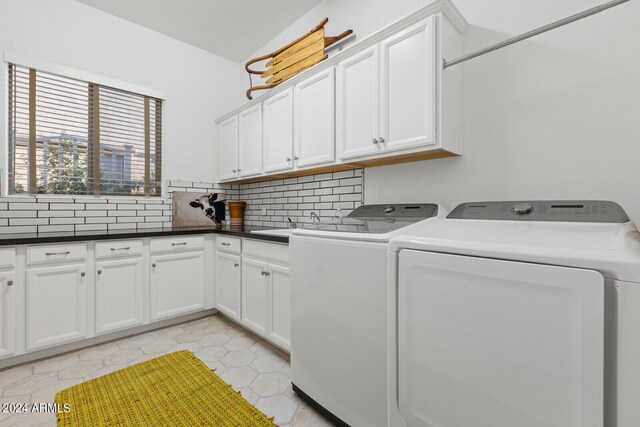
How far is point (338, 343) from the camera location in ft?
4.57

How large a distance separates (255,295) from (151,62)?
2619 millimetres

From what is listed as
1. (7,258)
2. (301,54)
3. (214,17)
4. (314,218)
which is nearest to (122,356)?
(7,258)

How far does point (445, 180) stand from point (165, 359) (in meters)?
2.26

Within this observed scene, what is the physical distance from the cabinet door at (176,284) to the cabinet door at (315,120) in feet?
4.56

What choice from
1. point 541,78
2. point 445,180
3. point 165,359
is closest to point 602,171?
point 541,78

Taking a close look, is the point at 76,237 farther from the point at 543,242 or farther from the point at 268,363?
the point at 543,242

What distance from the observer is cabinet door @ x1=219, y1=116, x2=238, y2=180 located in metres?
3.19

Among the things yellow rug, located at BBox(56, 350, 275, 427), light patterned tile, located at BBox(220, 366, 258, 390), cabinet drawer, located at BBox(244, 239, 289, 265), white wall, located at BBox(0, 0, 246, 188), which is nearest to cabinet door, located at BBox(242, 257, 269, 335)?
cabinet drawer, located at BBox(244, 239, 289, 265)

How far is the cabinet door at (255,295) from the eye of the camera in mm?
2211

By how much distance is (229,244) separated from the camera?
2662mm

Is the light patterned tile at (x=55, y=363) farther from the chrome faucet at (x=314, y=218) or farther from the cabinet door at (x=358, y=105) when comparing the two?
the cabinet door at (x=358, y=105)

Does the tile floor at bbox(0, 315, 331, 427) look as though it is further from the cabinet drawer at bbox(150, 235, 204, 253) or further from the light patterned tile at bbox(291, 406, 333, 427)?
the cabinet drawer at bbox(150, 235, 204, 253)

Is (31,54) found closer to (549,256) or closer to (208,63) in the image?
(208,63)

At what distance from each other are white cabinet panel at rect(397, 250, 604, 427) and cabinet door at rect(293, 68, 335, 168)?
1.28 m
